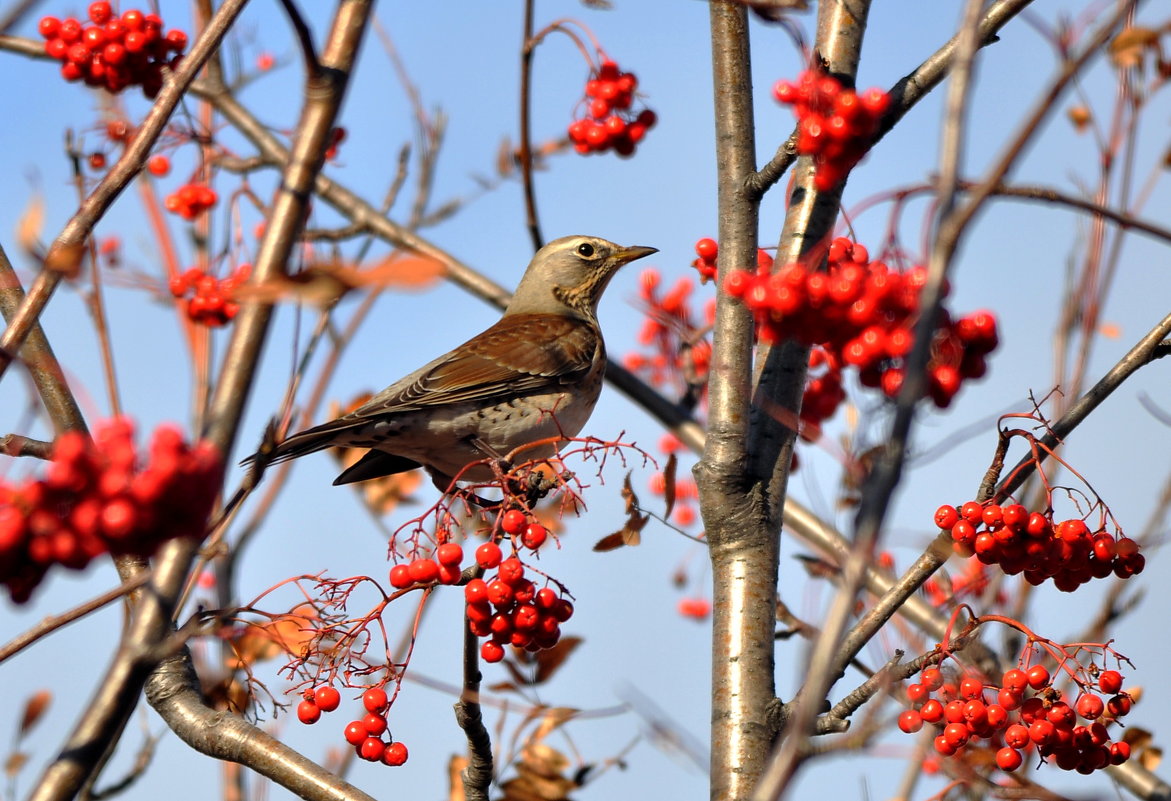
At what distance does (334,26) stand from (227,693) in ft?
8.71

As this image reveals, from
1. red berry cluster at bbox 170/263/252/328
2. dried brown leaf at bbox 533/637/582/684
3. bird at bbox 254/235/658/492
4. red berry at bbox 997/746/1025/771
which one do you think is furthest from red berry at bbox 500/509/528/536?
red berry cluster at bbox 170/263/252/328

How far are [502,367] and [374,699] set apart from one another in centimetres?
300

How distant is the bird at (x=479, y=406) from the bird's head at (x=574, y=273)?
1.46ft

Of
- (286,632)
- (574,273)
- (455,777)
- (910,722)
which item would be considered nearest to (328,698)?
(286,632)

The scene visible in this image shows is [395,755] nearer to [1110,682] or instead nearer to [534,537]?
[534,537]

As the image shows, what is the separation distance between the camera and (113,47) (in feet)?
14.9

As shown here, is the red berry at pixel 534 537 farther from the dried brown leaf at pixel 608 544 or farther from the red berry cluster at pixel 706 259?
the red berry cluster at pixel 706 259

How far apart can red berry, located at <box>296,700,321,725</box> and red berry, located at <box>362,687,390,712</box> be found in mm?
138

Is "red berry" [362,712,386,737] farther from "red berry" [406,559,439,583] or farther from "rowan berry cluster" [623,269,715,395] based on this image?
"rowan berry cluster" [623,269,715,395]

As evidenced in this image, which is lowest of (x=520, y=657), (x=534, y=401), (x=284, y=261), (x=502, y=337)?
(x=284, y=261)

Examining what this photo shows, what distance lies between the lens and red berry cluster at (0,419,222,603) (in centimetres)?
160

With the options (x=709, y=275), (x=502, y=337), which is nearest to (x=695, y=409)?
(x=502, y=337)

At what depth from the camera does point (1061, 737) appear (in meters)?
3.02

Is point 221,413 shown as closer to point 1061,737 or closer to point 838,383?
point 1061,737
